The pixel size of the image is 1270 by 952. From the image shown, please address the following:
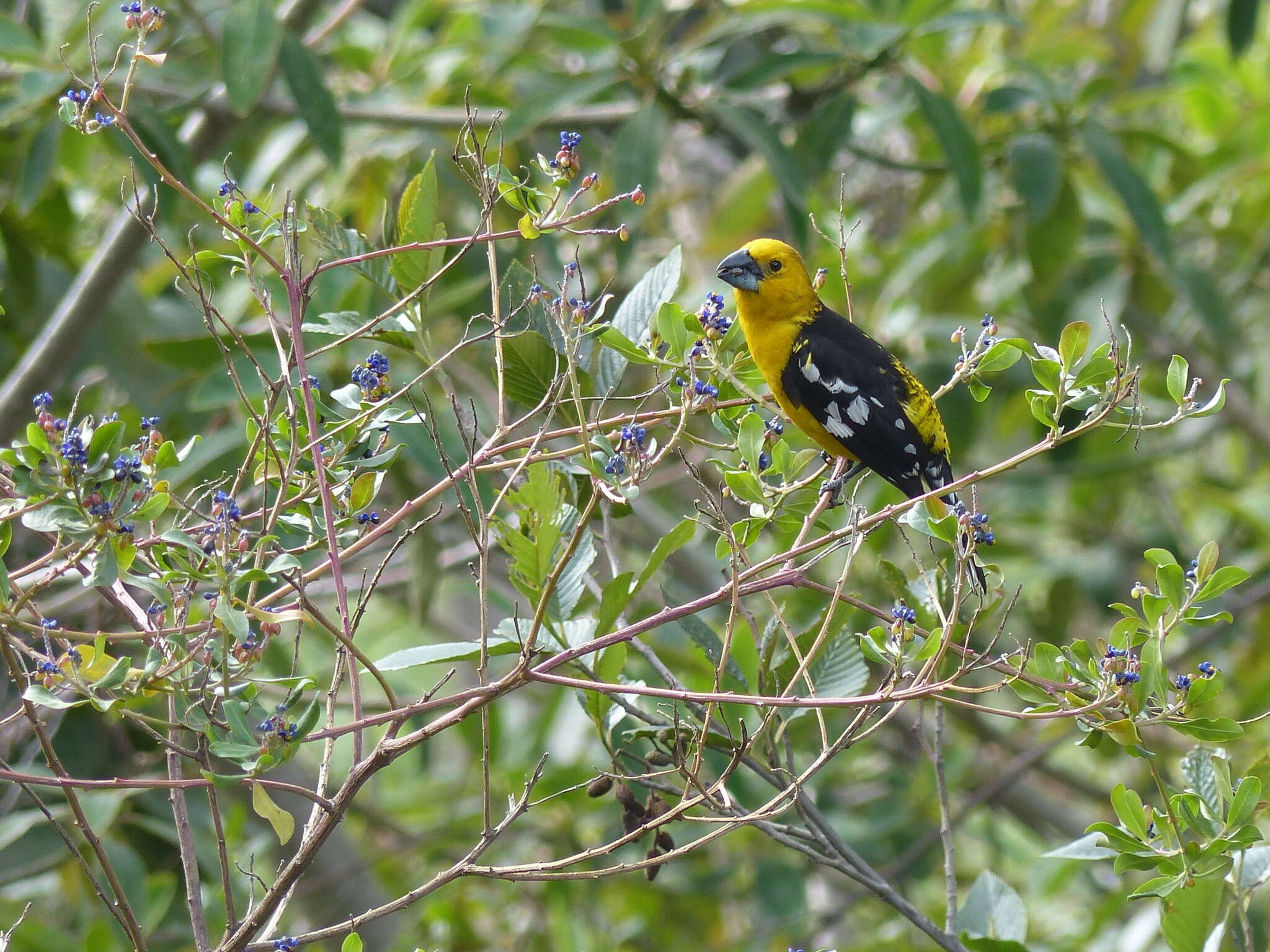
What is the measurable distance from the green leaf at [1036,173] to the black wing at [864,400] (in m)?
1.06

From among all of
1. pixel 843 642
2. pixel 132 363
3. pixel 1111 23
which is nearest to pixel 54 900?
pixel 132 363

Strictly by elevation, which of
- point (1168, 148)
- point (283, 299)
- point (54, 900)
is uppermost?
point (283, 299)

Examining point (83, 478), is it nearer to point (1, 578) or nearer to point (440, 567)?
point (1, 578)

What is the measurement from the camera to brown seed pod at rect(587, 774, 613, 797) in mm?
1585

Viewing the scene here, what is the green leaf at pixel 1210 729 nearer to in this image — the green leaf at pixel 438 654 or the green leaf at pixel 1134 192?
the green leaf at pixel 438 654

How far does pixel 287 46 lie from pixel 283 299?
2.01ft

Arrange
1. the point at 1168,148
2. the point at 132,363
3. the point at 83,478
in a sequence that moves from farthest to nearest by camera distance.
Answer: the point at 1168,148, the point at 132,363, the point at 83,478

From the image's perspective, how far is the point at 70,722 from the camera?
10.0 feet

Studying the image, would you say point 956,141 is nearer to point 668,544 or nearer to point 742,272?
point 742,272

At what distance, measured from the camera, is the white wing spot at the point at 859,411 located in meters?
2.49

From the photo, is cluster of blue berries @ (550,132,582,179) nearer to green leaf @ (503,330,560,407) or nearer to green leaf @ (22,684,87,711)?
green leaf @ (503,330,560,407)

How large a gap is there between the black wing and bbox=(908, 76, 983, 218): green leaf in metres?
0.80

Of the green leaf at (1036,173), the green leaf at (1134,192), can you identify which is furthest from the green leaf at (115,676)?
the green leaf at (1134,192)

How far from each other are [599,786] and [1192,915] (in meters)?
0.79
